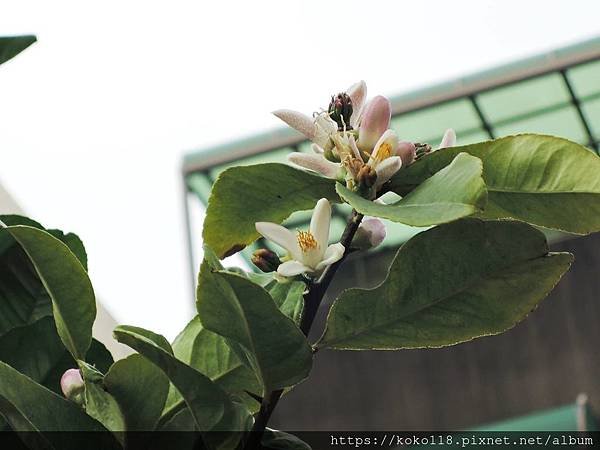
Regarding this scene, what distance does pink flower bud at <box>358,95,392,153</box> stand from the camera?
39 cm

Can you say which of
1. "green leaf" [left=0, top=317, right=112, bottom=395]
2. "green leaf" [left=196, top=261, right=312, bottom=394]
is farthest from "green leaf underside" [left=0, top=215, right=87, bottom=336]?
"green leaf" [left=196, top=261, right=312, bottom=394]

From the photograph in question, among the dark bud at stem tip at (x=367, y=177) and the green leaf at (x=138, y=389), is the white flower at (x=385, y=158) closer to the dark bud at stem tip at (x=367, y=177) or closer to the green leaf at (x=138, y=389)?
the dark bud at stem tip at (x=367, y=177)

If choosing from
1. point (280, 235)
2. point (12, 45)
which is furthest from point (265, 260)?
point (12, 45)

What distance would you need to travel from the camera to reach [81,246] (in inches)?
16.4

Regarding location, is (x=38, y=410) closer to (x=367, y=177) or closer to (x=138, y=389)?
(x=138, y=389)

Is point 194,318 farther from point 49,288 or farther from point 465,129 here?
point 465,129

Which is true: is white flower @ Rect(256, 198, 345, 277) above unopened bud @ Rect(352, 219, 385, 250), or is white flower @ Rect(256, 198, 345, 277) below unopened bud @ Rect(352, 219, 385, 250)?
above

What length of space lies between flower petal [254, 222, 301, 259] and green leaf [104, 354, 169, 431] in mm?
65

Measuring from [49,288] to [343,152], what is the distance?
13 centimetres

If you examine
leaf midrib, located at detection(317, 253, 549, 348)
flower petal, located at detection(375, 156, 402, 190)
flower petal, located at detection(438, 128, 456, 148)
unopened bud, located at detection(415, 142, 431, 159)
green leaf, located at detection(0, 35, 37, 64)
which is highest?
green leaf, located at detection(0, 35, 37, 64)

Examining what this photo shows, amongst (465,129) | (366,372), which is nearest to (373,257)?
(366,372)

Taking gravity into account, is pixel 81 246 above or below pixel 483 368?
above

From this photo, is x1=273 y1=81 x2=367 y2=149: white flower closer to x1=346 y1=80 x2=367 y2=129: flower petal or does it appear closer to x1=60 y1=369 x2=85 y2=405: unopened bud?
x1=346 y1=80 x2=367 y2=129: flower petal

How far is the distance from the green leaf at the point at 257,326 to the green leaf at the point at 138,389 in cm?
3
